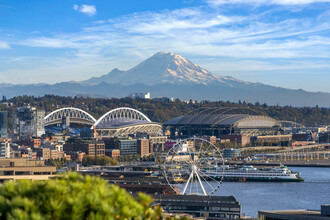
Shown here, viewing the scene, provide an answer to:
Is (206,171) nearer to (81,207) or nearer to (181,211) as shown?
(181,211)

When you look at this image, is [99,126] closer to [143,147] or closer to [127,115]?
[127,115]

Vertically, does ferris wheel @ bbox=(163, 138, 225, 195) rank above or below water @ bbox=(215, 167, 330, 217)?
above

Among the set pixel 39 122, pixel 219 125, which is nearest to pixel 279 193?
pixel 39 122

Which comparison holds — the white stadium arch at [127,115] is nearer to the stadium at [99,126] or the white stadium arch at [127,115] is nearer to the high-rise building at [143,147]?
the stadium at [99,126]

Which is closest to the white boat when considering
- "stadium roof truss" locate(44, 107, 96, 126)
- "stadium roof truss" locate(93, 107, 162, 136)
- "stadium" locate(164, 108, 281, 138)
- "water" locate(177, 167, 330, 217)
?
"water" locate(177, 167, 330, 217)

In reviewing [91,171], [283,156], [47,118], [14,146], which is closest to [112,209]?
[91,171]

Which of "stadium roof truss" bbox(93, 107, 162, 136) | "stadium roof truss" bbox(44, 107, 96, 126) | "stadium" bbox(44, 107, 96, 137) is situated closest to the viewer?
"stadium" bbox(44, 107, 96, 137)

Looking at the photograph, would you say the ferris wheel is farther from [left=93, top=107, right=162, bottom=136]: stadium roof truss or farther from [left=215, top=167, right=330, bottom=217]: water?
[left=93, top=107, right=162, bottom=136]: stadium roof truss
